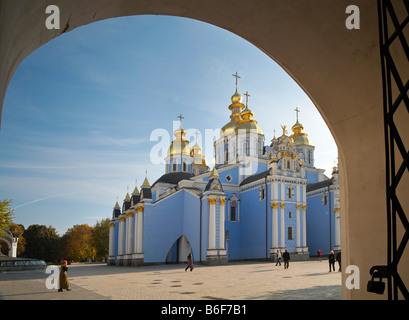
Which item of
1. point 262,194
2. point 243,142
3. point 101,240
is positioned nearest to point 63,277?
point 262,194

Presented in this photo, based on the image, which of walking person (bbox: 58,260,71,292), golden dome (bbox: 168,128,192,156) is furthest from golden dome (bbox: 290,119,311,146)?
walking person (bbox: 58,260,71,292)

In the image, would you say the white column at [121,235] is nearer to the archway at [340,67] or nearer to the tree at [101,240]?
the tree at [101,240]

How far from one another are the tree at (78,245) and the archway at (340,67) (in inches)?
2875

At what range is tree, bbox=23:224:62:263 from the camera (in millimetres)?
76438

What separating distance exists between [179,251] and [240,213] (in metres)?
7.87

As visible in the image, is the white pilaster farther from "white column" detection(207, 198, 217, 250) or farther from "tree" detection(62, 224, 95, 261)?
"tree" detection(62, 224, 95, 261)

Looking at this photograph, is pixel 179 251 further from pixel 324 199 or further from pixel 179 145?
pixel 179 145

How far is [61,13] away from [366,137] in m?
3.87

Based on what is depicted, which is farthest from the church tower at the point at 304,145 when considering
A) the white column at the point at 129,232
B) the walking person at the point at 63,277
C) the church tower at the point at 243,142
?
the walking person at the point at 63,277

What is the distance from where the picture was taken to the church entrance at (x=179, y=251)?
42.0 metres

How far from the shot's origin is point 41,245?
252 ft

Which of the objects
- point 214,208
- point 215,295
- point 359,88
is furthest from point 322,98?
point 214,208
